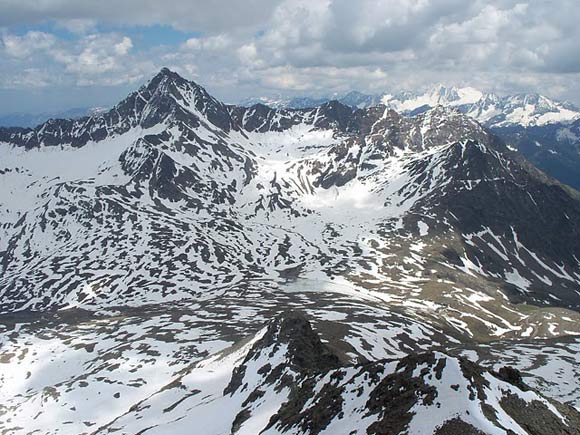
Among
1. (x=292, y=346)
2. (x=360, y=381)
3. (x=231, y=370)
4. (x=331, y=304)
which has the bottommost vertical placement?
(x=331, y=304)

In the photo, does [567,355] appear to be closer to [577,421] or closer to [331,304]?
[331,304]

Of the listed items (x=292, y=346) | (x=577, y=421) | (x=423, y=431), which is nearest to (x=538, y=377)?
(x=292, y=346)

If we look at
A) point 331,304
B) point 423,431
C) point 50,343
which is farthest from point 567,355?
point 50,343

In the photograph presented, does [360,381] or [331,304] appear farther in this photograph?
[331,304]

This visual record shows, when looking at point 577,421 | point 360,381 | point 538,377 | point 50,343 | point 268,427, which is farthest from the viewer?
point 50,343

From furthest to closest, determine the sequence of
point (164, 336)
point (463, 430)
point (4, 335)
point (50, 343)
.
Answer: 1. point (4, 335)
2. point (50, 343)
3. point (164, 336)
4. point (463, 430)

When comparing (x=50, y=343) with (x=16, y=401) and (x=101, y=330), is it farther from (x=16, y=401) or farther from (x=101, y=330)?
(x=16, y=401)

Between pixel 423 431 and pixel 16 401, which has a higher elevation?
pixel 423 431

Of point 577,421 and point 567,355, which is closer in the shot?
point 577,421

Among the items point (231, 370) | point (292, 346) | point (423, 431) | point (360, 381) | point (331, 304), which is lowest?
point (331, 304)
